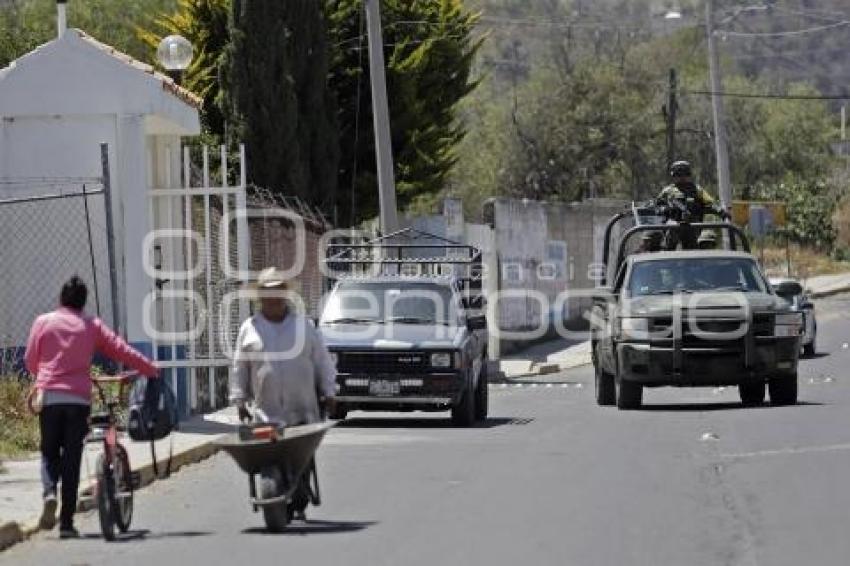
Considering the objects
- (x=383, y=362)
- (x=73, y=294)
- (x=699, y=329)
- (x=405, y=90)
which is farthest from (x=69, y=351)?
(x=405, y=90)

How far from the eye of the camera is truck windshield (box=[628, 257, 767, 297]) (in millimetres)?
23812

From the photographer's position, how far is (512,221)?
45500 mm

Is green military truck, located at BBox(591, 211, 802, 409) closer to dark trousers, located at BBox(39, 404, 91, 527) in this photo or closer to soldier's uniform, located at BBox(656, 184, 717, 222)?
soldier's uniform, located at BBox(656, 184, 717, 222)

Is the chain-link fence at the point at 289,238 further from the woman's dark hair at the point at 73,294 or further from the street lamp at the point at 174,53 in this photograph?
the woman's dark hair at the point at 73,294

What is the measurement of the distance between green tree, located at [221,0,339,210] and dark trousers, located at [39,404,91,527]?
2160 cm

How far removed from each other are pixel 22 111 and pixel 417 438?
5773 millimetres

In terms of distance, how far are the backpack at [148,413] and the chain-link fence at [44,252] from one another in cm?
865

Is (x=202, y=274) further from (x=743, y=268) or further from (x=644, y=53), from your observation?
(x=644, y=53)

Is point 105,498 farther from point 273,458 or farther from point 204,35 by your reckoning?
point 204,35

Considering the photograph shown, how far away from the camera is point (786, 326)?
23.0 metres

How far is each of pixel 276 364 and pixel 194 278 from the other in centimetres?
1005

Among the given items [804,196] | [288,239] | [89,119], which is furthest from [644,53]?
[89,119]

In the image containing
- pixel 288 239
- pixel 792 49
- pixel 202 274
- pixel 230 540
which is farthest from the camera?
pixel 792 49

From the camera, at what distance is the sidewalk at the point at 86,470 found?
1385 cm
